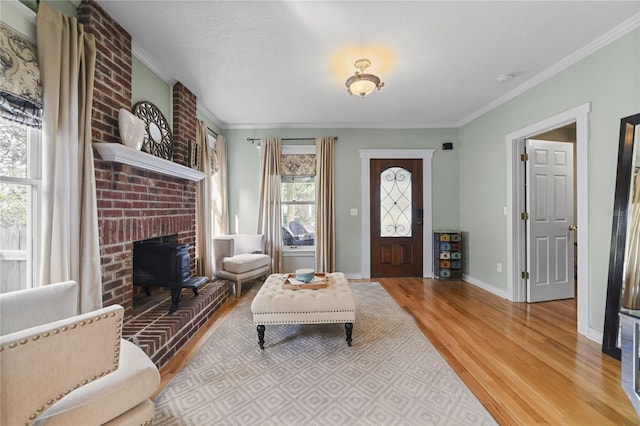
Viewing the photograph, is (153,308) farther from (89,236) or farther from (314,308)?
(314,308)

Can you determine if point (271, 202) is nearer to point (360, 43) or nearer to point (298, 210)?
point (298, 210)

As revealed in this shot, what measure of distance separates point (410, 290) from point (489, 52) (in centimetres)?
293

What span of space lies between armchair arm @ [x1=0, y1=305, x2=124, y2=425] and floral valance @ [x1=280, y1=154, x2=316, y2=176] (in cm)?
358

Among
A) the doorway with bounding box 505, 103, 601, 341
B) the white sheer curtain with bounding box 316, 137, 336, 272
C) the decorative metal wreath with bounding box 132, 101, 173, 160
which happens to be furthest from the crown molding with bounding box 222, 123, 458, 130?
the decorative metal wreath with bounding box 132, 101, 173, 160

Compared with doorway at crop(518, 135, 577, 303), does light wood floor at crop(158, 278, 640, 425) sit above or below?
below

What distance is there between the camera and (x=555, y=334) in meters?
2.45

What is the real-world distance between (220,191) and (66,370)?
136 inches

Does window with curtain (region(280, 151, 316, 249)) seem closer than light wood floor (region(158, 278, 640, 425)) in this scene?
No

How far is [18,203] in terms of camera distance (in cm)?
158

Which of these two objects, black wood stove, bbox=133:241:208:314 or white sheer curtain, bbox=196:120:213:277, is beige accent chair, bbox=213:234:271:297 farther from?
black wood stove, bbox=133:241:208:314

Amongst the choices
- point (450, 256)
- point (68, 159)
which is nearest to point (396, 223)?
point (450, 256)

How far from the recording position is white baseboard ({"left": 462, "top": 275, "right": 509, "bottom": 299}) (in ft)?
11.5

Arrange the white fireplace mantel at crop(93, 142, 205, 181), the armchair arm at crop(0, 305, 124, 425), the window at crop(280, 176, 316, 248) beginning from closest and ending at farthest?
the armchair arm at crop(0, 305, 124, 425)
the white fireplace mantel at crop(93, 142, 205, 181)
the window at crop(280, 176, 316, 248)

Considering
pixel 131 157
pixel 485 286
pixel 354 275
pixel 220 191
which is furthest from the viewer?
pixel 354 275
